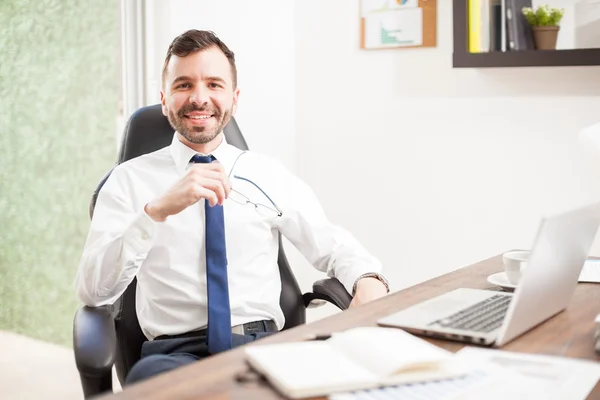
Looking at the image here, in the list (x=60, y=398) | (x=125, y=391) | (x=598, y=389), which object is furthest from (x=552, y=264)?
(x=60, y=398)

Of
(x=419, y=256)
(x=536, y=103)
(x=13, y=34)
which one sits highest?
(x=13, y=34)

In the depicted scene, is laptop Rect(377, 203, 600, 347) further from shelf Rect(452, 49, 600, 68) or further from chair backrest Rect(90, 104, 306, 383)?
shelf Rect(452, 49, 600, 68)

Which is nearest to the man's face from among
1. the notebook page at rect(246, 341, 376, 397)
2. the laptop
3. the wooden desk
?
the wooden desk

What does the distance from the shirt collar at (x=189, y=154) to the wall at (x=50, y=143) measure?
1215 mm

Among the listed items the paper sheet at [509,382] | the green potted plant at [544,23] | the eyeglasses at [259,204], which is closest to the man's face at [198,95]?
the eyeglasses at [259,204]

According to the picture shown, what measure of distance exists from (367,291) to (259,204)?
388 millimetres

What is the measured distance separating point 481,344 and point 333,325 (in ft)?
0.78

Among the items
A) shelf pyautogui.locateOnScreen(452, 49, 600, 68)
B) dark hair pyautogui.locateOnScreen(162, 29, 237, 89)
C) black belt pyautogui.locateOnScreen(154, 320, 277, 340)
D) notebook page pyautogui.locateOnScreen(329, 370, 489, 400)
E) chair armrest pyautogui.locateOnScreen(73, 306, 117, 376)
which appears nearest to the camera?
notebook page pyautogui.locateOnScreen(329, 370, 489, 400)

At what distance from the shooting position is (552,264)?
1.19 m

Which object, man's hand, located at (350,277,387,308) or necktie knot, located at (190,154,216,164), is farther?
necktie knot, located at (190,154,216,164)

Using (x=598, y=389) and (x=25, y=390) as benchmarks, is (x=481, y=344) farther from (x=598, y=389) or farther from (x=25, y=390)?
(x=25, y=390)

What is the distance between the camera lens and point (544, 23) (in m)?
2.54

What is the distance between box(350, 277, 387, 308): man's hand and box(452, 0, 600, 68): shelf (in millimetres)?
1146

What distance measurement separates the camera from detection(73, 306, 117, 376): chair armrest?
143 cm
